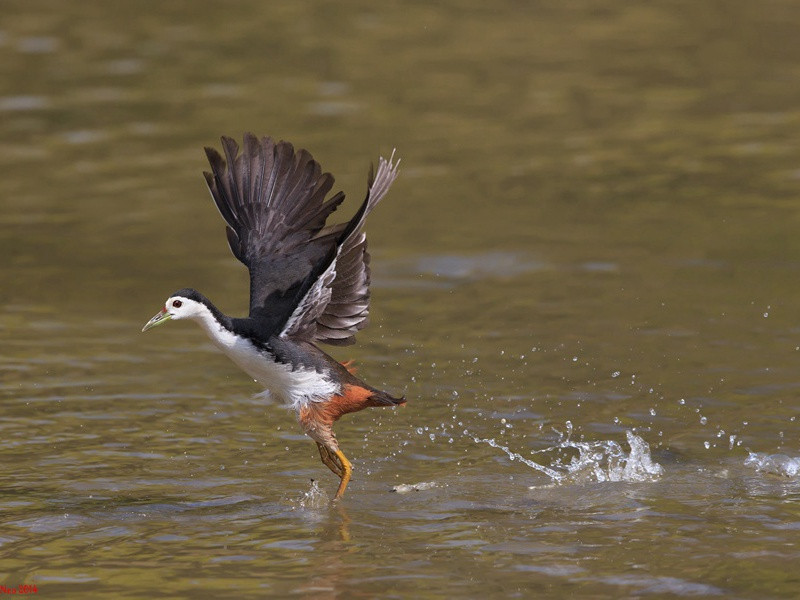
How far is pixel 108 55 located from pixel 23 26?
1670 millimetres

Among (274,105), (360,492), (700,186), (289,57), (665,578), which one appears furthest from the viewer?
(289,57)

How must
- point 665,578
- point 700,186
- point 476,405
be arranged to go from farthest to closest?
point 700,186 → point 476,405 → point 665,578

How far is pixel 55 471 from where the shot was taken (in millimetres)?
9086

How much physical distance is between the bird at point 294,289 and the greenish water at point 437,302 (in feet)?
1.83

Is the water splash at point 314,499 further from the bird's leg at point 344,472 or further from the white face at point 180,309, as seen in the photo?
the white face at point 180,309

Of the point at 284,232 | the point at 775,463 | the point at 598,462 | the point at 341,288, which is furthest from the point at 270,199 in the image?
the point at 775,463

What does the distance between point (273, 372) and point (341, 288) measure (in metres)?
0.69

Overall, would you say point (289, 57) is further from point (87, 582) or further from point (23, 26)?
point (87, 582)

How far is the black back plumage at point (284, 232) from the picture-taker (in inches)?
349

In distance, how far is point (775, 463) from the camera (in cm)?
882

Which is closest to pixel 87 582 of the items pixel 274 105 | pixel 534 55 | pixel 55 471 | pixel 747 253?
pixel 55 471

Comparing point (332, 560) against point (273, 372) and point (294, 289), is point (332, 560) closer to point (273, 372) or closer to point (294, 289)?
point (273, 372)

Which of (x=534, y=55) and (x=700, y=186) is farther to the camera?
(x=534, y=55)

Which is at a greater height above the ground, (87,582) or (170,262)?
(170,262)
